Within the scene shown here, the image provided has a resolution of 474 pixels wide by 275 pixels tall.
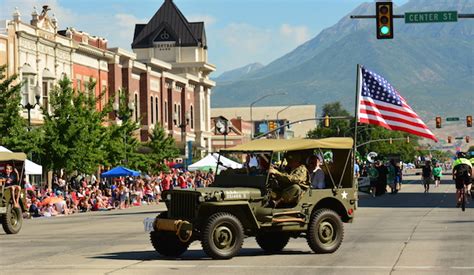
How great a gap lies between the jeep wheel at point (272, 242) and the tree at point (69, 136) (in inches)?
1231

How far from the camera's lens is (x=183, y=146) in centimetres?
9112

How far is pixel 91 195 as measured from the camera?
46.2 metres

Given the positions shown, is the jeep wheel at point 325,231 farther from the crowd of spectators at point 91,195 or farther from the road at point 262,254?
the crowd of spectators at point 91,195

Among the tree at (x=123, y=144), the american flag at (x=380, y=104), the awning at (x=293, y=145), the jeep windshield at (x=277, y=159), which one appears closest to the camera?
the jeep windshield at (x=277, y=159)

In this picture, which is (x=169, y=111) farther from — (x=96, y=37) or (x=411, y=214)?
(x=411, y=214)

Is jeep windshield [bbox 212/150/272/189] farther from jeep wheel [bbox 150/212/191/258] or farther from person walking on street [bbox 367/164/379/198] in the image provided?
person walking on street [bbox 367/164/379/198]

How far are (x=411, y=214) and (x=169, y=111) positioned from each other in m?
64.2

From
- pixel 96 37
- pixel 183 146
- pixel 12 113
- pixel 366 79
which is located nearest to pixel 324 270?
pixel 366 79

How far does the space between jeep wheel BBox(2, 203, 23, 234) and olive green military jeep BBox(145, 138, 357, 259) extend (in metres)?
8.81

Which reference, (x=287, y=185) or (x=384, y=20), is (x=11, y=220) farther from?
(x=384, y=20)

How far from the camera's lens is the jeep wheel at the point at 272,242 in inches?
744

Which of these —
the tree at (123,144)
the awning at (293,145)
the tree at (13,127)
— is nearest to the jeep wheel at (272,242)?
the awning at (293,145)

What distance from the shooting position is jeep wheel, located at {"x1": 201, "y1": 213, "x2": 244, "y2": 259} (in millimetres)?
17062

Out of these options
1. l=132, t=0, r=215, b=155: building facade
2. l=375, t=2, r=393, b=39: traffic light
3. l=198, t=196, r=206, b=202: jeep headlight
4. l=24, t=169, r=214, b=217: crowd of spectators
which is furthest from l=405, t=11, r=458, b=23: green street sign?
l=132, t=0, r=215, b=155: building facade
